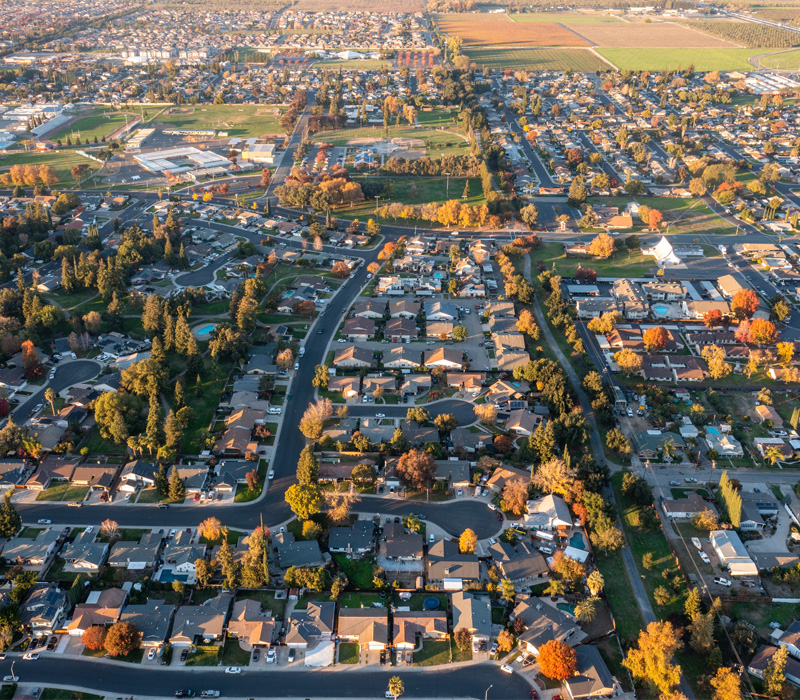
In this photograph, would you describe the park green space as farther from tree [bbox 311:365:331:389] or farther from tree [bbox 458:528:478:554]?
tree [bbox 458:528:478:554]

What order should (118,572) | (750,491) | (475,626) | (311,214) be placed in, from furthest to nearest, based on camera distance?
(311,214), (750,491), (118,572), (475,626)

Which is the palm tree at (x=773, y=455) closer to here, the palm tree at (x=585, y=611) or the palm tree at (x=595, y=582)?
the palm tree at (x=595, y=582)

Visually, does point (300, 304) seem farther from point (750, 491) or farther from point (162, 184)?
point (162, 184)

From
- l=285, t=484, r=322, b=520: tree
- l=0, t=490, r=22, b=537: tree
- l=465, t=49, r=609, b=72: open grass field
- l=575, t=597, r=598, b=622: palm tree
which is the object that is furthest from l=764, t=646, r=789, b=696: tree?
l=465, t=49, r=609, b=72: open grass field

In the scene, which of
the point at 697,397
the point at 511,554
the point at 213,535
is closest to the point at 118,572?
the point at 213,535

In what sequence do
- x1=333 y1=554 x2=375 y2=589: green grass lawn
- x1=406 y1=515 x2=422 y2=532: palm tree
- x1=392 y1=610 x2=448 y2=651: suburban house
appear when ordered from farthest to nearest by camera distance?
x1=406 y1=515 x2=422 y2=532: palm tree → x1=333 y1=554 x2=375 y2=589: green grass lawn → x1=392 y1=610 x2=448 y2=651: suburban house

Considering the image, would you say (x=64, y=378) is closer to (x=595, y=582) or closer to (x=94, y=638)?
(x=94, y=638)
